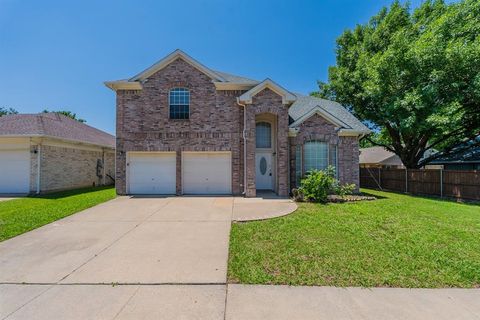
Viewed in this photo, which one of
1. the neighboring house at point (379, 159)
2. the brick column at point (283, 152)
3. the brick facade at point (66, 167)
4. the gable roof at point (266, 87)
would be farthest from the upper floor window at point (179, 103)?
the neighboring house at point (379, 159)

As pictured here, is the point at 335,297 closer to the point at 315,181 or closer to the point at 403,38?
the point at 315,181

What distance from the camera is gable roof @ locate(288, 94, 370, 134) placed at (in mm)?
12977

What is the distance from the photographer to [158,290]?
3.63 metres

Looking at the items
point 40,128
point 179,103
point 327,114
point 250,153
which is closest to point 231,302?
point 250,153

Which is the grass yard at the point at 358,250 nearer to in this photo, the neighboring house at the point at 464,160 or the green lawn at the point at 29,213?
the green lawn at the point at 29,213

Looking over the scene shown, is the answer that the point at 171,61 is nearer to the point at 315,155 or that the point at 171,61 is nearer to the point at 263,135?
the point at 263,135

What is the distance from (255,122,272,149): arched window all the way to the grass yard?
6.29 meters

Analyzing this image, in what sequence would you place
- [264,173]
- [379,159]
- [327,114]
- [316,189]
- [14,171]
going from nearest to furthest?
[316,189] < [327,114] < [14,171] < [264,173] < [379,159]

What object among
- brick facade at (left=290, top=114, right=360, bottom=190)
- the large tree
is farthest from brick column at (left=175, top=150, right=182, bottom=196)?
the large tree

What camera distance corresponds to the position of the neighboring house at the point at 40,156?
44.1ft

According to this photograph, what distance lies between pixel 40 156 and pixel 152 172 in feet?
21.8

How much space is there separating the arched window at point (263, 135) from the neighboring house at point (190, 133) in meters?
1.19

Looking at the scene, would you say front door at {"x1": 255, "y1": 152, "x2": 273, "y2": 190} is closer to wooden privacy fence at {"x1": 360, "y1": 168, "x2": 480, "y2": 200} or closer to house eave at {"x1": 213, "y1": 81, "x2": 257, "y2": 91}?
house eave at {"x1": 213, "y1": 81, "x2": 257, "y2": 91}

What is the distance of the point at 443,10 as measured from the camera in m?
16.6
